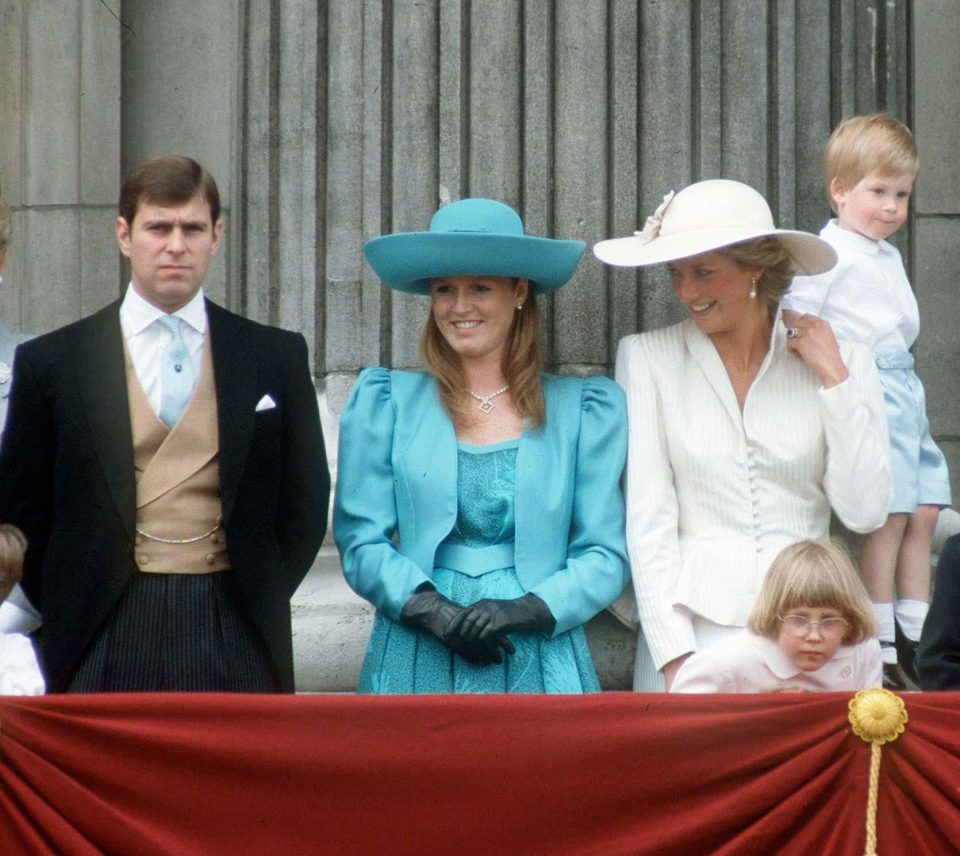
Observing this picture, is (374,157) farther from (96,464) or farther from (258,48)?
(96,464)

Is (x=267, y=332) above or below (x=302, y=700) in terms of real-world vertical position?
above

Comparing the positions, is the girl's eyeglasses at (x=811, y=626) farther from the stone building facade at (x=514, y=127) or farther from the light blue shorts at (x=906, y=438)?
the stone building facade at (x=514, y=127)

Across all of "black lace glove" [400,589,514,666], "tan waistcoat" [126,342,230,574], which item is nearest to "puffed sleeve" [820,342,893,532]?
"black lace glove" [400,589,514,666]

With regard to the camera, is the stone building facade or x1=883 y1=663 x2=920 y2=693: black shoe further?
the stone building facade

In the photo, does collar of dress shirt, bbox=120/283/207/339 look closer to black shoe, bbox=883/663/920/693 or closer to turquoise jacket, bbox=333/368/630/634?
turquoise jacket, bbox=333/368/630/634

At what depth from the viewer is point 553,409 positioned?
Answer: 4.70 metres

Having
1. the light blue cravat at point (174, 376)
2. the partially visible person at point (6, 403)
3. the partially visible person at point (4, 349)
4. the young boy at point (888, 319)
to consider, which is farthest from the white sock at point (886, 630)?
the partially visible person at point (4, 349)

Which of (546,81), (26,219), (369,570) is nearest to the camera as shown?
(369,570)

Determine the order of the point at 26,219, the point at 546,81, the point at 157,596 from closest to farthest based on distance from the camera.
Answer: the point at 157,596
the point at 546,81
the point at 26,219

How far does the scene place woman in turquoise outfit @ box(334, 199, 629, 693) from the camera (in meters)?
4.47

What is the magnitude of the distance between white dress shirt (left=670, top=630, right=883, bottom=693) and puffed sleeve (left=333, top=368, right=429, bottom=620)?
0.65 m

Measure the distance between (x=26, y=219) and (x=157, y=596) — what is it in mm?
2310

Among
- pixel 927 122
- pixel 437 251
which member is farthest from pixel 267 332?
pixel 927 122

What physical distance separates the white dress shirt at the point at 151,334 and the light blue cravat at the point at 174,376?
0.04 feet
